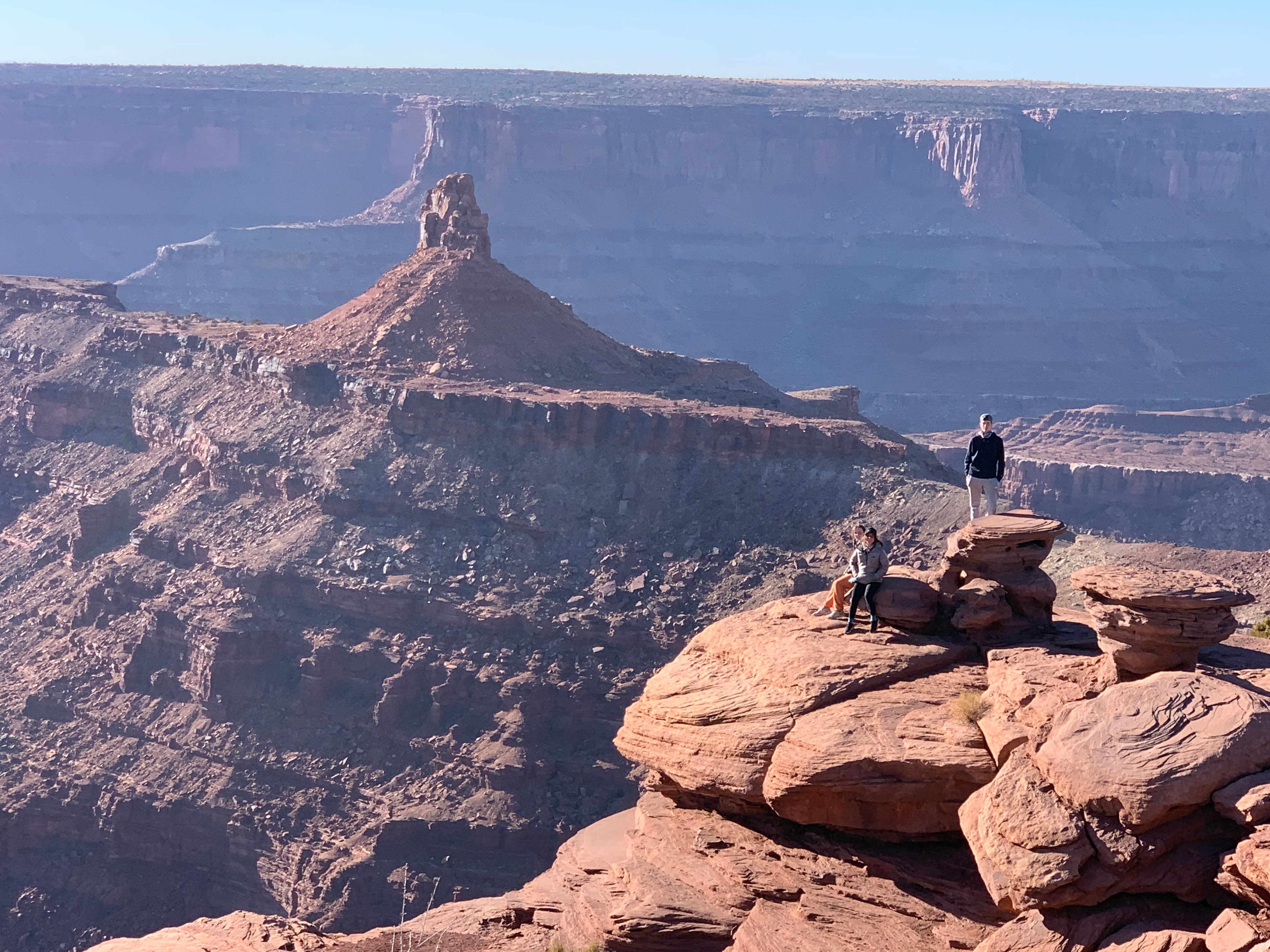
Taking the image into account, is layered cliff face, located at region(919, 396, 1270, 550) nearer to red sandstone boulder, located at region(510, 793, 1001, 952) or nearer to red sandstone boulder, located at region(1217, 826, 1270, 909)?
red sandstone boulder, located at region(510, 793, 1001, 952)

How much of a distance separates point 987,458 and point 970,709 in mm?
7360

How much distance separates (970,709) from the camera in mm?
22156

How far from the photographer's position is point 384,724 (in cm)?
4978

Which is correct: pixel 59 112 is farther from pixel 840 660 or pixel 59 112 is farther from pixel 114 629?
pixel 840 660

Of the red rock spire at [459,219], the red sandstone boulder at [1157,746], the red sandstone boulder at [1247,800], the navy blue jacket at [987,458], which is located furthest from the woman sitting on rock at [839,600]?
the red rock spire at [459,219]

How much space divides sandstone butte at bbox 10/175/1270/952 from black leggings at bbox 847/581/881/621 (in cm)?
37

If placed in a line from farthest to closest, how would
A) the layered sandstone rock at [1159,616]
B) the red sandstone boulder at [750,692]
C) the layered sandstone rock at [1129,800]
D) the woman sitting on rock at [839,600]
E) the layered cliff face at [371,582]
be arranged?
the layered cliff face at [371,582] → the woman sitting on rock at [839,600] → the red sandstone boulder at [750,692] → the layered sandstone rock at [1159,616] → the layered sandstone rock at [1129,800]

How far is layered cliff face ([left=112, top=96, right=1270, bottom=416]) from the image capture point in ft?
454

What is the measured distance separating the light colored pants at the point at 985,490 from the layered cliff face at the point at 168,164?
134 m

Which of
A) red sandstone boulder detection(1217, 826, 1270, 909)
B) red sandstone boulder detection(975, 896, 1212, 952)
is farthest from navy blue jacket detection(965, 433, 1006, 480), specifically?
red sandstone boulder detection(1217, 826, 1270, 909)

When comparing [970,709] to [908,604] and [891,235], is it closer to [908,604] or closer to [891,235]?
[908,604]

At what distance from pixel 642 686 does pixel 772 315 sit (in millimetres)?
103405

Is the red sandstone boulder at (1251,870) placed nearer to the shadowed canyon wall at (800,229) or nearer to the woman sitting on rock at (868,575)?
the woman sitting on rock at (868,575)

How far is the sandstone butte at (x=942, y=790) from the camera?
18344 mm
